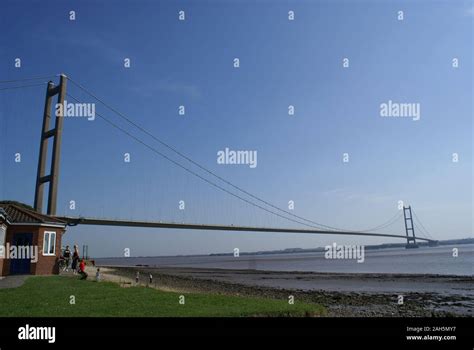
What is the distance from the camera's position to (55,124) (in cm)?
Result: 3875

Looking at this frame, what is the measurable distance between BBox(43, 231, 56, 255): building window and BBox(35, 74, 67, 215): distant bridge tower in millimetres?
12435

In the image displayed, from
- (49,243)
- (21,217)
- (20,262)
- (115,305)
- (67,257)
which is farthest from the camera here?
(67,257)

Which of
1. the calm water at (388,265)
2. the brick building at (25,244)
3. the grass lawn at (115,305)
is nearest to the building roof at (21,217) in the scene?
the brick building at (25,244)

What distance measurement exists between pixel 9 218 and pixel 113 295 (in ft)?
35.2

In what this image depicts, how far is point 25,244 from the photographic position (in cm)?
2280

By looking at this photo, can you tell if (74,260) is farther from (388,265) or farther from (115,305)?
(388,265)

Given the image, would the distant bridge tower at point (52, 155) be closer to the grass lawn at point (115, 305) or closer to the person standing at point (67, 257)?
the person standing at point (67, 257)

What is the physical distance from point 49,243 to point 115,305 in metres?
12.9

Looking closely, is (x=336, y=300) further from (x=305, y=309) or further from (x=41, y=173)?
(x=41, y=173)

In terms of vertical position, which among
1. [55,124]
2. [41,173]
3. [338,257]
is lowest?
[338,257]

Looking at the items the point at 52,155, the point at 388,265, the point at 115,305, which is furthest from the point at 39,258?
the point at 388,265
